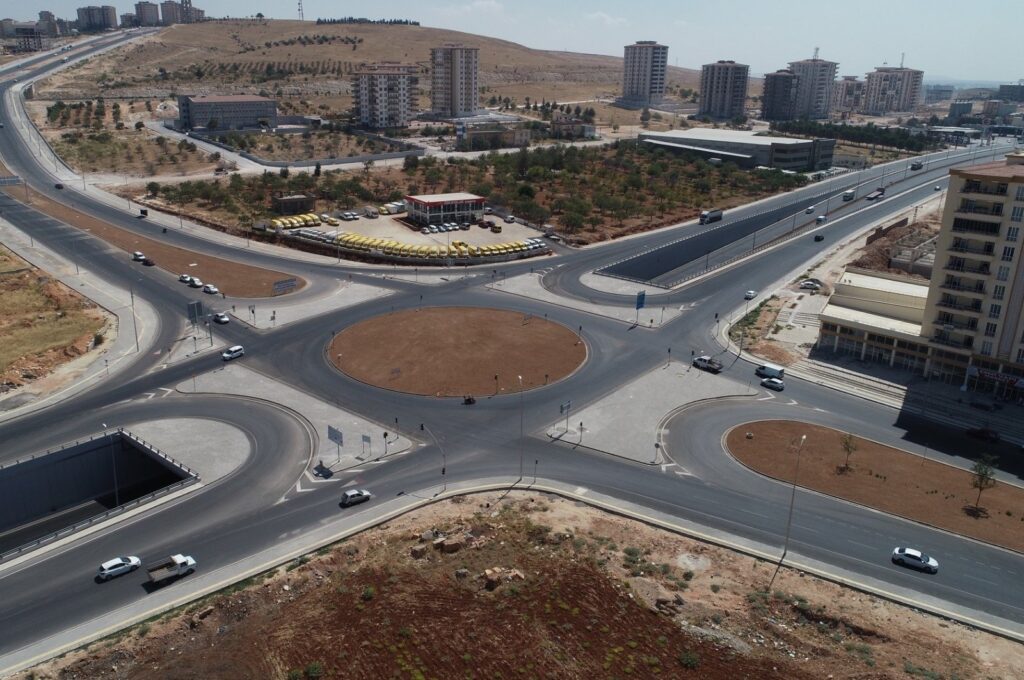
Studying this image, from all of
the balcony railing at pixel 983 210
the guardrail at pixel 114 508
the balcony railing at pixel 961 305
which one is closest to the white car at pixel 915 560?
the balcony railing at pixel 961 305

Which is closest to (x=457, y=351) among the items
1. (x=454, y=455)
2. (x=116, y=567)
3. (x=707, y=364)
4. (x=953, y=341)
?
(x=454, y=455)

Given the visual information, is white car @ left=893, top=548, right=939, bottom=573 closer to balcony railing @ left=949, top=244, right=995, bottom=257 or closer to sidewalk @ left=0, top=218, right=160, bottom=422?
balcony railing @ left=949, top=244, right=995, bottom=257

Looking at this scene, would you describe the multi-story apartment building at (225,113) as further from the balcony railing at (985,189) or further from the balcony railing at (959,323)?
the balcony railing at (959,323)

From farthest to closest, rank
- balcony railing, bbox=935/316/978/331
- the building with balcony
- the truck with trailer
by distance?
1. the truck with trailer
2. balcony railing, bbox=935/316/978/331
3. the building with balcony

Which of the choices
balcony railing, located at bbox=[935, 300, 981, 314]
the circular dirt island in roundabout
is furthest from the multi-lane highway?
balcony railing, located at bbox=[935, 300, 981, 314]

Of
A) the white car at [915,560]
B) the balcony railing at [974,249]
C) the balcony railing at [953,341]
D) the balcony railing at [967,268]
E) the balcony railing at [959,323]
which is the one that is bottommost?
the white car at [915,560]
